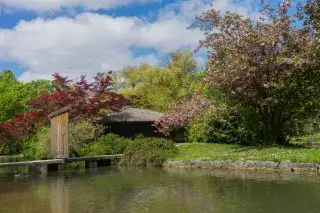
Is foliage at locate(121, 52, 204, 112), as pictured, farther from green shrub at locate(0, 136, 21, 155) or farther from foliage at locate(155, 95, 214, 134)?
foliage at locate(155, 95, 214, 134)

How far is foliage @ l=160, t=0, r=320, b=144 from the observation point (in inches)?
897

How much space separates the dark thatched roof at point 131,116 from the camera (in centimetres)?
3309

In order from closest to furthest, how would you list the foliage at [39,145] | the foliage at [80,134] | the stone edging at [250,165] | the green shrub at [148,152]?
the stone edging at [250,165] → the green shrub at [148,152] → the foliage at [39,145] → the foliage at [80,134]

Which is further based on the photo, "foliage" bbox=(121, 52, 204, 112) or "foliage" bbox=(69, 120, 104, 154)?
"foliage" bbox=(121, 52, 204, 112)

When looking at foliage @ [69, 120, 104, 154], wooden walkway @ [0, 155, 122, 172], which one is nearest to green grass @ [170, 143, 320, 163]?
wooden walkway @ [0, 155, 122, 172]

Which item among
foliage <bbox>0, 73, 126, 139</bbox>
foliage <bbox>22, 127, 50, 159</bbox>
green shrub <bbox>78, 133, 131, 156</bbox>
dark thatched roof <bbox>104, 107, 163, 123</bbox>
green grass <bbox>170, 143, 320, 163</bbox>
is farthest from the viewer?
dark thatched roof <bbox>104, 107, 163, 123</bbox>

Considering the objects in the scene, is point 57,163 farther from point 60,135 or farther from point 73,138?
point 73,138

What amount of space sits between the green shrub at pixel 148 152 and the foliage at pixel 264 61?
458 centimetres

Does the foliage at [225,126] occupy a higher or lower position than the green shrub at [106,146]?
higher

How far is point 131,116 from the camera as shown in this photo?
33.8 m

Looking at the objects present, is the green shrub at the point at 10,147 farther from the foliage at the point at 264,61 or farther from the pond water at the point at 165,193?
the foliage at the point at 264,61

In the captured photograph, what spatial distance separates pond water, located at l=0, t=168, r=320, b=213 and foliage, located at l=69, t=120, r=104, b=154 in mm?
5930

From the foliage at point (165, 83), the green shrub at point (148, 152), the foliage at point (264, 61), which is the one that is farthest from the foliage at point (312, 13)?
the foliage at point (165, 83)

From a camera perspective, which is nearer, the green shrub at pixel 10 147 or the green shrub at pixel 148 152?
the green shrub at pixel 148 152
